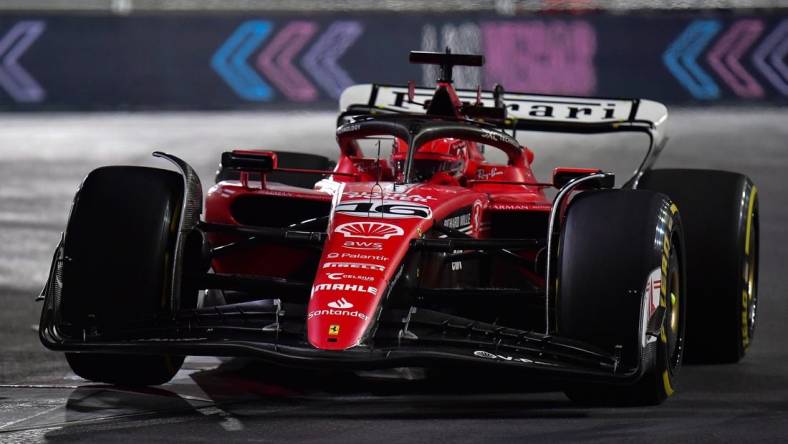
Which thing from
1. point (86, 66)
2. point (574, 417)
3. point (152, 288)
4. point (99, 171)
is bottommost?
point (574, 417)

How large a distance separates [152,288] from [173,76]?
15.6 metres

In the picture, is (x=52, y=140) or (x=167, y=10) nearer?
(x=52, y=140)

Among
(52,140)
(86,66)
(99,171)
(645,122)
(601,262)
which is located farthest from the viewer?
(86,66)

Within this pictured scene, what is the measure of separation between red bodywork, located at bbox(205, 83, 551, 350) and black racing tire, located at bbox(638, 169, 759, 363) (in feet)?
2.71

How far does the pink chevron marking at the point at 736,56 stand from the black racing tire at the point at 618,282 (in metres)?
14.4

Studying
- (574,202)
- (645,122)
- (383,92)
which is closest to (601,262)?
(574,202)

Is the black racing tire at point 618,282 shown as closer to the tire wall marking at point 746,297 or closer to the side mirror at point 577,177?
the side mirror at point 577,177

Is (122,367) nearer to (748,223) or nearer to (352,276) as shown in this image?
(352,276)

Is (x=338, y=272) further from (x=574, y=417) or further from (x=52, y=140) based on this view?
(x=52, y=140)

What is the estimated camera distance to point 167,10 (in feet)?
71.6

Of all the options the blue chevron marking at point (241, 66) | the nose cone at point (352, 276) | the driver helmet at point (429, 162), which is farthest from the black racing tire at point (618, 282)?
the blue chevron marking at point (241, 66)

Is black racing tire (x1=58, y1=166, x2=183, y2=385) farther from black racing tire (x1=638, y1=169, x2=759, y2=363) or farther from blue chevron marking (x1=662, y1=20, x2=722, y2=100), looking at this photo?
blue chevron marking (x1=662, y1=20, x2=722, y2=100)

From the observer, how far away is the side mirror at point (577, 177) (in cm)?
673

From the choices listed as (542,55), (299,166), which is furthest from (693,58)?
(299,166)
